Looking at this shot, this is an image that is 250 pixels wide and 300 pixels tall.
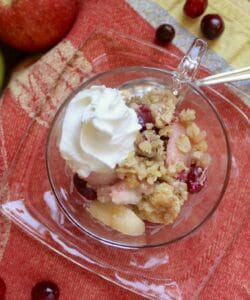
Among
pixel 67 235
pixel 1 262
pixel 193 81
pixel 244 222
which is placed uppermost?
pixel 193 81

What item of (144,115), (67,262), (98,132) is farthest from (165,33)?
(67,262)

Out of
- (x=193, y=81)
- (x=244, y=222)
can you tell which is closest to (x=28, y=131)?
(x=193, y=81)

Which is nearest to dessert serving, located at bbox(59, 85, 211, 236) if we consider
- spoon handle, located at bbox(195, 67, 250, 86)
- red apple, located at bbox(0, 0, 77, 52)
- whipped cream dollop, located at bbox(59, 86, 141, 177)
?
whipped cream dollop, located at bbox(59, 86, 141, 177)

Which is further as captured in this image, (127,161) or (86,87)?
(86,87)

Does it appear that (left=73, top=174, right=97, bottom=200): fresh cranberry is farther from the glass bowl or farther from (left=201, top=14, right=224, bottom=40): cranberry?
(left=201, top=14, right=224, bottom=40): cranberry

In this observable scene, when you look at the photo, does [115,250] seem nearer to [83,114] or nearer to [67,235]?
[67,235]

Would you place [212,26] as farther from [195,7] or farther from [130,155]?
[130,155]
